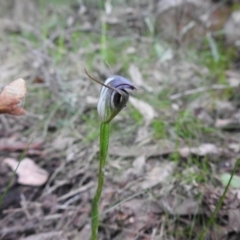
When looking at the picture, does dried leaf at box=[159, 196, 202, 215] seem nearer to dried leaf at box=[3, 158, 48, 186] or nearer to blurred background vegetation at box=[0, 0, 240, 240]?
blurred background vegetation at box=[0, 0, 240, 240]

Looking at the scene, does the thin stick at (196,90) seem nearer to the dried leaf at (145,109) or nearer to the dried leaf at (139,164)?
the dried leaf at (145,109)

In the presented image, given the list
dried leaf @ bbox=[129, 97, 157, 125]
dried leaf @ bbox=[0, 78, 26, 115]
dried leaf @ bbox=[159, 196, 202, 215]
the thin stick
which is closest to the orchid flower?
dried leaf @ bbox=[0, 78, 26, 115]

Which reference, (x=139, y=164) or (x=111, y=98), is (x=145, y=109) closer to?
(x=139, y=164)

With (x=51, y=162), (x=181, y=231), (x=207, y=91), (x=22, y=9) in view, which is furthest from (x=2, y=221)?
(x=22, y=9)

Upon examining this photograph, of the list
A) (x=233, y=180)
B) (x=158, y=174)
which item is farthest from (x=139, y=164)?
(x=233, y=180)

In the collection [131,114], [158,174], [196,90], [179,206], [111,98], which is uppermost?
[196,90]

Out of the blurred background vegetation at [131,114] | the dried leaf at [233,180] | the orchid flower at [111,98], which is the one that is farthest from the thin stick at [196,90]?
the orchid flower at [111,98]
